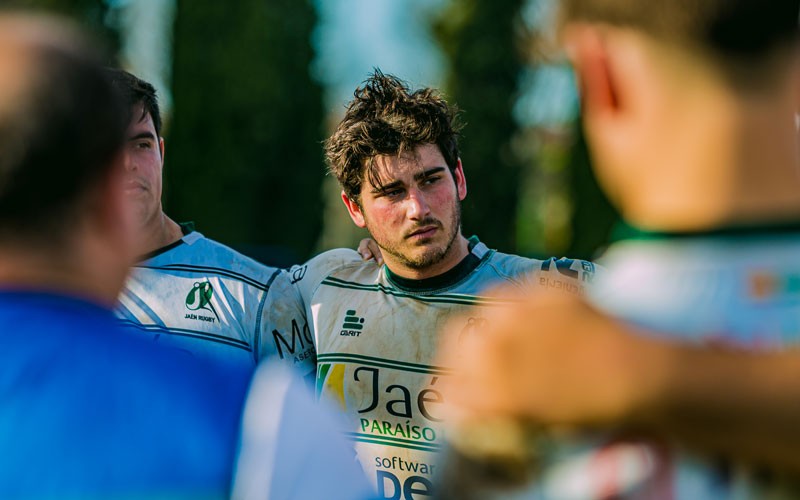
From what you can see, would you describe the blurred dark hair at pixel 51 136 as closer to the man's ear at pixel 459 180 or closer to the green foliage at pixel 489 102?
the man's ear at pixel 459 180

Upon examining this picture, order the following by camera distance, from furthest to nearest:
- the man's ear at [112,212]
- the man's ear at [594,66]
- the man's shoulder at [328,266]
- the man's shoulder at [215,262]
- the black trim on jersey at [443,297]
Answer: the man's shoulder at [328,266] → the man's shoulder at [215,262] → the black trim on jersey at [443,297] → the man's ear at [112,212] → the man's ear at [594,66]

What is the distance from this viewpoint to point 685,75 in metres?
1.00

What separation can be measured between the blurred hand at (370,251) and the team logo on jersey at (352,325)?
1.09 ft

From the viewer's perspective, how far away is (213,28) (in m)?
15.3

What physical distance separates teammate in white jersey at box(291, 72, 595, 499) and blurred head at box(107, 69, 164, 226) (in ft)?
2.31

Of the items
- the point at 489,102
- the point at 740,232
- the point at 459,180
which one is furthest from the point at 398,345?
the point at 489,102

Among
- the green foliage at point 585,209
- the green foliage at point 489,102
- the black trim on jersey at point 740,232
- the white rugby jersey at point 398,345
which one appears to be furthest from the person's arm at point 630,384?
the green foliage at point 489,102

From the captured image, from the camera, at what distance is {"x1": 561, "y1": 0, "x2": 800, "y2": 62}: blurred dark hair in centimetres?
96

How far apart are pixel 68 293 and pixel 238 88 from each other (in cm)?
1471

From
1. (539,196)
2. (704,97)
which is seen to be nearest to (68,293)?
(704,97)

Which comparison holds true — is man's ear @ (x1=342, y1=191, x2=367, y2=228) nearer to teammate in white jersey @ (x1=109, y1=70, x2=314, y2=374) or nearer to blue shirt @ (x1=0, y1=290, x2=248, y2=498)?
teammate in white jersey @ (x1=109, y1=70, x2=314, y2=374)

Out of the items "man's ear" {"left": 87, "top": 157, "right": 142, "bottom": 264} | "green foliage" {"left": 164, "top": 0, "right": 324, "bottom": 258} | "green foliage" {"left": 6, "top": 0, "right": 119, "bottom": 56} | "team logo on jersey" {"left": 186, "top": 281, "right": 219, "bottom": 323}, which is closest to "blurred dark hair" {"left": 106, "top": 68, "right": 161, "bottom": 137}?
"team logo on jersey" {"left": 186, "top": 281, "right": 219, "bottom": 323}

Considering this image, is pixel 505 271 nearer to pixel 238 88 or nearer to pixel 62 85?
pixel 62 85

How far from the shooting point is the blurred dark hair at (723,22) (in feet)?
3.15
